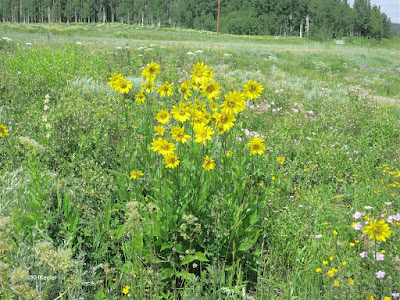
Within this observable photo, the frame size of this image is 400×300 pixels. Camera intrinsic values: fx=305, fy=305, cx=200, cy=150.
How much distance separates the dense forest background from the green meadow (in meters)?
64.9

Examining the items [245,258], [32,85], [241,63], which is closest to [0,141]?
[32,85]

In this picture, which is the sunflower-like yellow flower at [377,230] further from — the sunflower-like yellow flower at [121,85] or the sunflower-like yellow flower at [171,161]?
the sunflower-like yellow flower at [121,85]

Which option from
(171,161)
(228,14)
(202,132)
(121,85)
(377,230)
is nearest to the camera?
(377,230)

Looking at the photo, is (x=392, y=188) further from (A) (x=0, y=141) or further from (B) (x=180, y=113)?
(A) (x=0, y=141)

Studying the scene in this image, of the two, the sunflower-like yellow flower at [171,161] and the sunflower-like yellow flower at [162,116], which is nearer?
the sunflower-like yellow flower at [171,161]

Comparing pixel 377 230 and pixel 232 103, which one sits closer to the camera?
pixel 377 230

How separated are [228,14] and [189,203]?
79.9m

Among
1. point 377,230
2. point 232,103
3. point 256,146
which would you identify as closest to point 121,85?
point 232,103

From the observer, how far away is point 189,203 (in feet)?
7.74

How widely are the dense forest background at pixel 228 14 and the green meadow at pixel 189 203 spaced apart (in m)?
64.9

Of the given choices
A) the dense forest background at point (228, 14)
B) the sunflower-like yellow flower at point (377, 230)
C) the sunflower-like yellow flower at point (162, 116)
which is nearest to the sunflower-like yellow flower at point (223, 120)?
the sunflower-like yellow flower at point (162, 116)

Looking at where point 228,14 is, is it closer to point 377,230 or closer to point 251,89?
point 251,89

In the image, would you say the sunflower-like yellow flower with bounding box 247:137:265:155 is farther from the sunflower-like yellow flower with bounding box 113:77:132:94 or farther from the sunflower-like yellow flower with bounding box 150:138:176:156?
the sunflower-like yellow flower with bounding box 113:77:132:94

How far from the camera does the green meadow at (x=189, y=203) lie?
A: 78.1 inches
